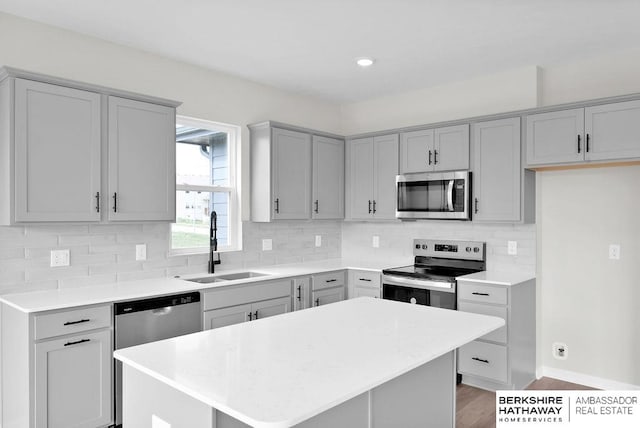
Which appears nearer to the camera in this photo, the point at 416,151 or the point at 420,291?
the point at 420,291

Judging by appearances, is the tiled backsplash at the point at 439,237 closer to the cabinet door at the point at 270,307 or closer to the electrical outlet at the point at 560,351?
the electrical outlet at the point at 560,351

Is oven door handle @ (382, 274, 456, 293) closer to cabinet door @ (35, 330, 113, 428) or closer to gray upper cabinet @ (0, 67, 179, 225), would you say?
→ gray upper cabinet @ (0, 67, 179, 225)

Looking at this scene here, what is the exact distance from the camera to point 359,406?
1.64m

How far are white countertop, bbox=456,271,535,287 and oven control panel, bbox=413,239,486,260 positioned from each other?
0.24m

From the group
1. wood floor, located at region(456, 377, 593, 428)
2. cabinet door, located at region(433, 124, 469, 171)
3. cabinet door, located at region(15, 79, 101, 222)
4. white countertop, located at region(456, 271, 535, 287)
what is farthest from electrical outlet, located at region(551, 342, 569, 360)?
cabinet door, located at region(15, 79, 101, 222)

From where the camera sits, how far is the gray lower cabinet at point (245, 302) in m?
3.30

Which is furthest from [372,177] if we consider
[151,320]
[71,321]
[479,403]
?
[71,321]

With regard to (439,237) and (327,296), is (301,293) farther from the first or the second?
(439,237)

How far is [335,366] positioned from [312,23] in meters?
2.37

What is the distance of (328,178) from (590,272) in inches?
97.7

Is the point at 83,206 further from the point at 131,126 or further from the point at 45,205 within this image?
the point at 131,126

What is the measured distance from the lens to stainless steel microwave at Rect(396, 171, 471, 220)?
398 cm

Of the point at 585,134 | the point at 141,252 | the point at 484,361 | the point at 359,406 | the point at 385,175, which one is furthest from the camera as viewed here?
the point at 385,175

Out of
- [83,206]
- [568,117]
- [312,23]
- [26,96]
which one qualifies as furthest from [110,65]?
[568,117]
